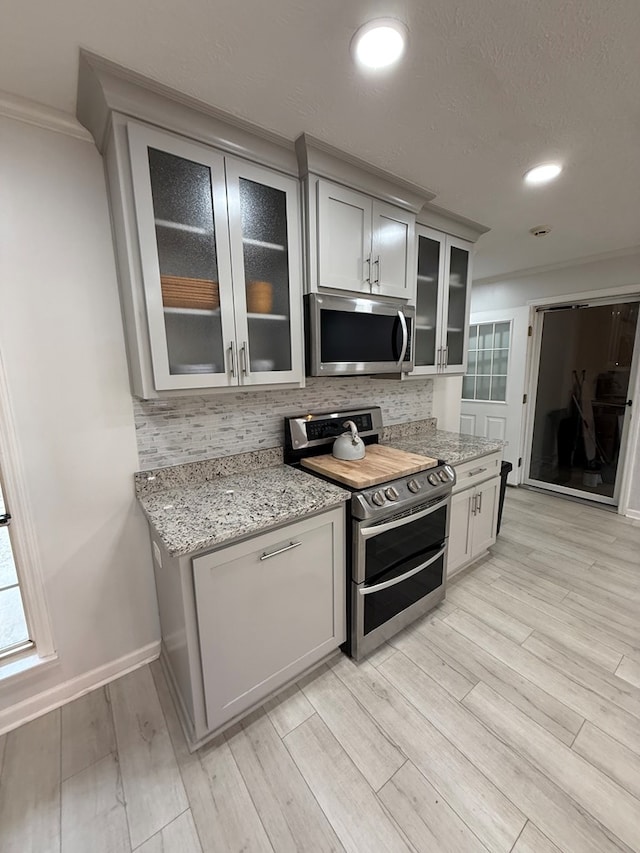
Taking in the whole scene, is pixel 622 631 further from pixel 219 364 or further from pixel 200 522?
pixel 219 364

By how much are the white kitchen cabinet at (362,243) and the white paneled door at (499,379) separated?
2392 mm

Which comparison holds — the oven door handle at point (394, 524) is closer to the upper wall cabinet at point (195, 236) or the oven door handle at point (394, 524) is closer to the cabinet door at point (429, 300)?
the upper wall cabinet at point (195, 236)

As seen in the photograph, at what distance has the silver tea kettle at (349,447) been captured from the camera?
1.96 meters

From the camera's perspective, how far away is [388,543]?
169cm

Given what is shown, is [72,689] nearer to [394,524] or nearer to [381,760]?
[381,760]

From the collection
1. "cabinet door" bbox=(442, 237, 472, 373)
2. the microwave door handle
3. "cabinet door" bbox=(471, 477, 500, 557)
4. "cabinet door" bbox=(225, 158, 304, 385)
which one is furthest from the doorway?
"cabinet door" bbox=(225, 158, 304, 385)

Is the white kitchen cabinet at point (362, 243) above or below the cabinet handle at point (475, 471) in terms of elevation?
above

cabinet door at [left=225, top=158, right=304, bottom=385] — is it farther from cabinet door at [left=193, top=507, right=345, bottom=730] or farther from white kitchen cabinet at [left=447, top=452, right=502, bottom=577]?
white kitchen cabinet at [left=447, top=452, right=502, bottom=577]

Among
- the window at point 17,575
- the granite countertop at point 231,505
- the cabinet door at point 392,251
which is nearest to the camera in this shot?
the granite countertop at point 231,505

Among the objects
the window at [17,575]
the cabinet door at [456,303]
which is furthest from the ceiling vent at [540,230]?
the window at [17,575]

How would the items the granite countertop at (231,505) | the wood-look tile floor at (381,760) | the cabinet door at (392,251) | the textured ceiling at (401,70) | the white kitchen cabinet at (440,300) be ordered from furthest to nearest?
the white kitchen cabinet at (440,300), the cabinet door at (392,251), the granite countertop at (231,505), the wood-look tile floor at (381,760), the textured ceiling at (401,70)

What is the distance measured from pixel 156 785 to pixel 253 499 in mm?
1051

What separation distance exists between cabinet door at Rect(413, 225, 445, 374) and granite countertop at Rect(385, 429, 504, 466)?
525 mm

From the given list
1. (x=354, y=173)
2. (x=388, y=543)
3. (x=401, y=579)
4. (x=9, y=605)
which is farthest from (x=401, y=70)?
(x=9, y=605)
